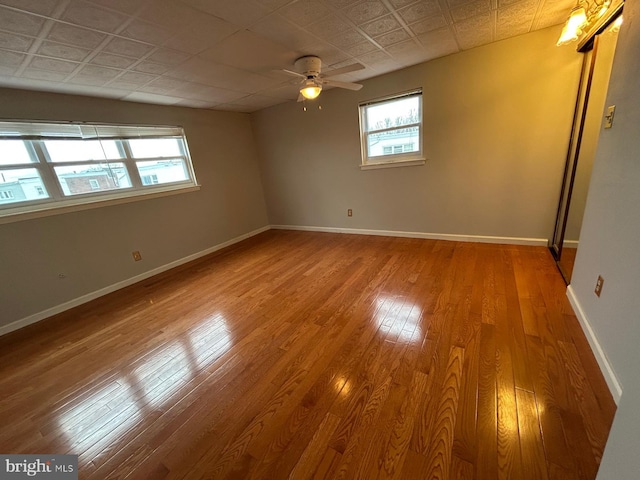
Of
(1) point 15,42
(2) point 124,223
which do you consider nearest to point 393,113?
(1) point 15,42

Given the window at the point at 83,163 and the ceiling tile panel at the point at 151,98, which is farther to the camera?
the ceiling tile panel at the point at 151,98

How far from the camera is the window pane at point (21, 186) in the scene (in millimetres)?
2445

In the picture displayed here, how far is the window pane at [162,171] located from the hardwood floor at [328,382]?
180 cm

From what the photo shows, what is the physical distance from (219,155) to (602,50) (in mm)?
4726

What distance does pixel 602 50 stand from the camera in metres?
2.10

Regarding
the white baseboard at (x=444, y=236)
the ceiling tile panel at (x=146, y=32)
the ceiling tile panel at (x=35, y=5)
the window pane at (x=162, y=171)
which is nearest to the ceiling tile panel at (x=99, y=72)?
the ceiling tile panel at (x=146, y=32)

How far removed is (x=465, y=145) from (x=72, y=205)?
186 inches

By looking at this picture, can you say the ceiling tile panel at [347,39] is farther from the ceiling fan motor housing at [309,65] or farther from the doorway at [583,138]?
the doorway at [583,138]

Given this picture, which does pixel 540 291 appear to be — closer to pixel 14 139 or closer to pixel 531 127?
pixel 531 127

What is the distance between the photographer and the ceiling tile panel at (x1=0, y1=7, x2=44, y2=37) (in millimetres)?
1414

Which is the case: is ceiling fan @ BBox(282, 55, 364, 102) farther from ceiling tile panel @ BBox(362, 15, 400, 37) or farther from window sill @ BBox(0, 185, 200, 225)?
window sill @ BBox(0, 185, 200, 225)

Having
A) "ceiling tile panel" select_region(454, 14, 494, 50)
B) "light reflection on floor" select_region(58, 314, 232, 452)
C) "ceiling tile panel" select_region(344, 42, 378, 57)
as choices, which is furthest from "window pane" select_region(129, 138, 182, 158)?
"ceiling tile panel" select_region(454, 14, 494, 50)

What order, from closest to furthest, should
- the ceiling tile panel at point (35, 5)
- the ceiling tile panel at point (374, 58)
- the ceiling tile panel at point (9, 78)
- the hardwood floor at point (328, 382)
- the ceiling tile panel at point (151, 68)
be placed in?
the hardwood floor at point (328, 382) < the ceiling tile panel at point (35, 5) < the ceiling tile panel at point (9, 78) < the ceiling tile panel at point (151, 68) < the ceiling tile panel at point (374, 58)

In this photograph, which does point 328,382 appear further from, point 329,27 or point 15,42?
point 15,42
